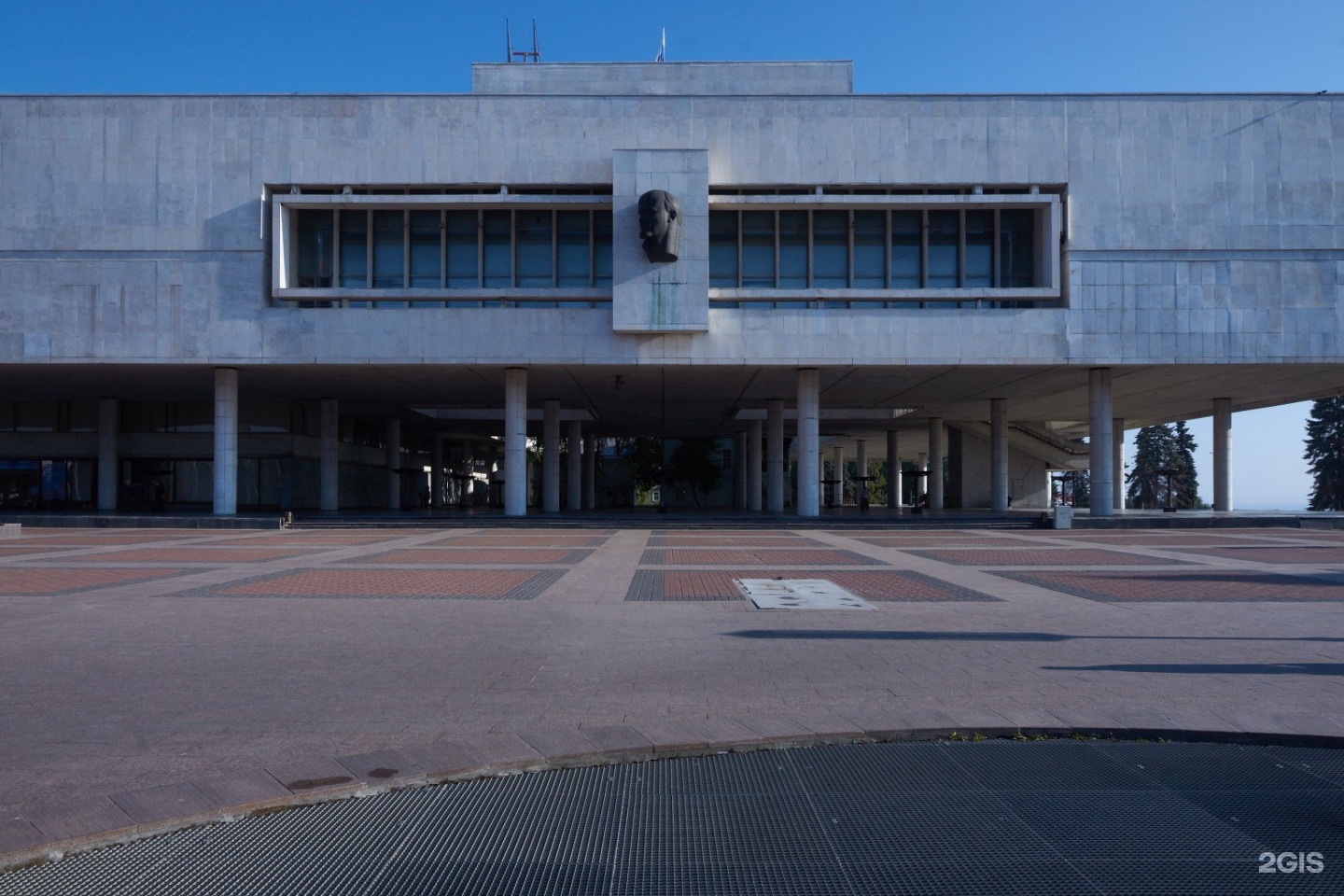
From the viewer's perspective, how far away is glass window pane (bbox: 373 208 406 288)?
1359 inches

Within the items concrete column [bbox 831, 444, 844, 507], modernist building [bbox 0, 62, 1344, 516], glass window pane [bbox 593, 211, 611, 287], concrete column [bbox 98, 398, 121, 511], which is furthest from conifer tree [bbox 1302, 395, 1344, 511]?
concrete column [bbox 98, 398, 121, 511]

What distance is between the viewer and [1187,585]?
14242 mm

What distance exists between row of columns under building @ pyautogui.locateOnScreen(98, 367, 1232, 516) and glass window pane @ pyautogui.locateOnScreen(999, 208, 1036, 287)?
4.31 metres

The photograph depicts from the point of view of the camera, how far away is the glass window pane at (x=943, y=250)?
1366 inches

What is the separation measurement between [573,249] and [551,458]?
11611mm

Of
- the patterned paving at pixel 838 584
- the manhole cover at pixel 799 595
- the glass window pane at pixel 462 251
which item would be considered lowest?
the patterned paving at pixel 838 584

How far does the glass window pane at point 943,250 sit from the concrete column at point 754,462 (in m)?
18.4

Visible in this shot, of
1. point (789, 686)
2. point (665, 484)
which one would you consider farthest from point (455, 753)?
point (665, 484)

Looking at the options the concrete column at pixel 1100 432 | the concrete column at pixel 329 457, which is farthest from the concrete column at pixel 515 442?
the concrete column at pixel 1100 432

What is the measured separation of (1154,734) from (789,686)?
102 inches

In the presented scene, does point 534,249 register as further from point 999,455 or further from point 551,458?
point 999,455

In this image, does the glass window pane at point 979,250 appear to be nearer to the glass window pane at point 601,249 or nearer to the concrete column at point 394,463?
the glass window pane at point 601,249

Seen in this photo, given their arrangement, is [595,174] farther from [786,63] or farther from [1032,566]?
[1032,566]

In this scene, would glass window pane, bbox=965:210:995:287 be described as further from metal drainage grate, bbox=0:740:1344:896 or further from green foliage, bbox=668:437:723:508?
green foliage, bbox=668:437:723:508
